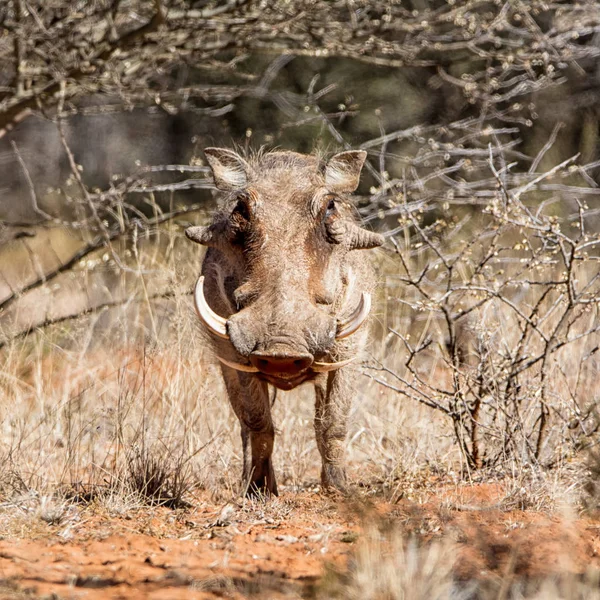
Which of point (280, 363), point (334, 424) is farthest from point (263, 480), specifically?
point (280, 363)

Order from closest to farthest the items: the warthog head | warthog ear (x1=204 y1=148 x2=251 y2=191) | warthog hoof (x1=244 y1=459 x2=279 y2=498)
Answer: the warthog head
warthog hoof (x1=244 y1=459 x2=279 y2=498)
warthog ear (x1=204 y1=148 x2=251 y2=191)

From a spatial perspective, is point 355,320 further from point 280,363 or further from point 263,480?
point 263,480

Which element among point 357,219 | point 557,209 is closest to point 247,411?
point 357,219

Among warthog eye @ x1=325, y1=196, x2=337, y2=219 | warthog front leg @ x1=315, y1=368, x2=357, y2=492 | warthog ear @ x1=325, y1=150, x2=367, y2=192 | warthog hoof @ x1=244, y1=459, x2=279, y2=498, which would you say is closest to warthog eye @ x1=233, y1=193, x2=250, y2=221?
warthog eye @ x1=325, y1=196, x2=337, y2=219

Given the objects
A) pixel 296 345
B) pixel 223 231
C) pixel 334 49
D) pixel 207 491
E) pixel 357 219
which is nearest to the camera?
pixel 296 345

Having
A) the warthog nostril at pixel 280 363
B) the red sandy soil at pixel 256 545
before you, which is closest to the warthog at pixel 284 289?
the warthog nostril at pixel 280 363

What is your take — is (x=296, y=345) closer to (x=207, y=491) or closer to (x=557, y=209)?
(x=207, y=491)

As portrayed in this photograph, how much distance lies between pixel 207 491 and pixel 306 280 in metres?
1.28

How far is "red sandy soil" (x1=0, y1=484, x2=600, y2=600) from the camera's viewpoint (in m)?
2.81

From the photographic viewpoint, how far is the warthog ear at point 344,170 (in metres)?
4.56

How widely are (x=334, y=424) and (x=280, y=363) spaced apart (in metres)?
1.01

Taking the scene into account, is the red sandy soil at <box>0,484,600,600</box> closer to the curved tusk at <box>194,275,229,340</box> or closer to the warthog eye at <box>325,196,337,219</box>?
the curved tusk at <box>194,275,229,340</box>

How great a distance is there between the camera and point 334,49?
22.9 feet

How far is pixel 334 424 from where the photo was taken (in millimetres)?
4445
